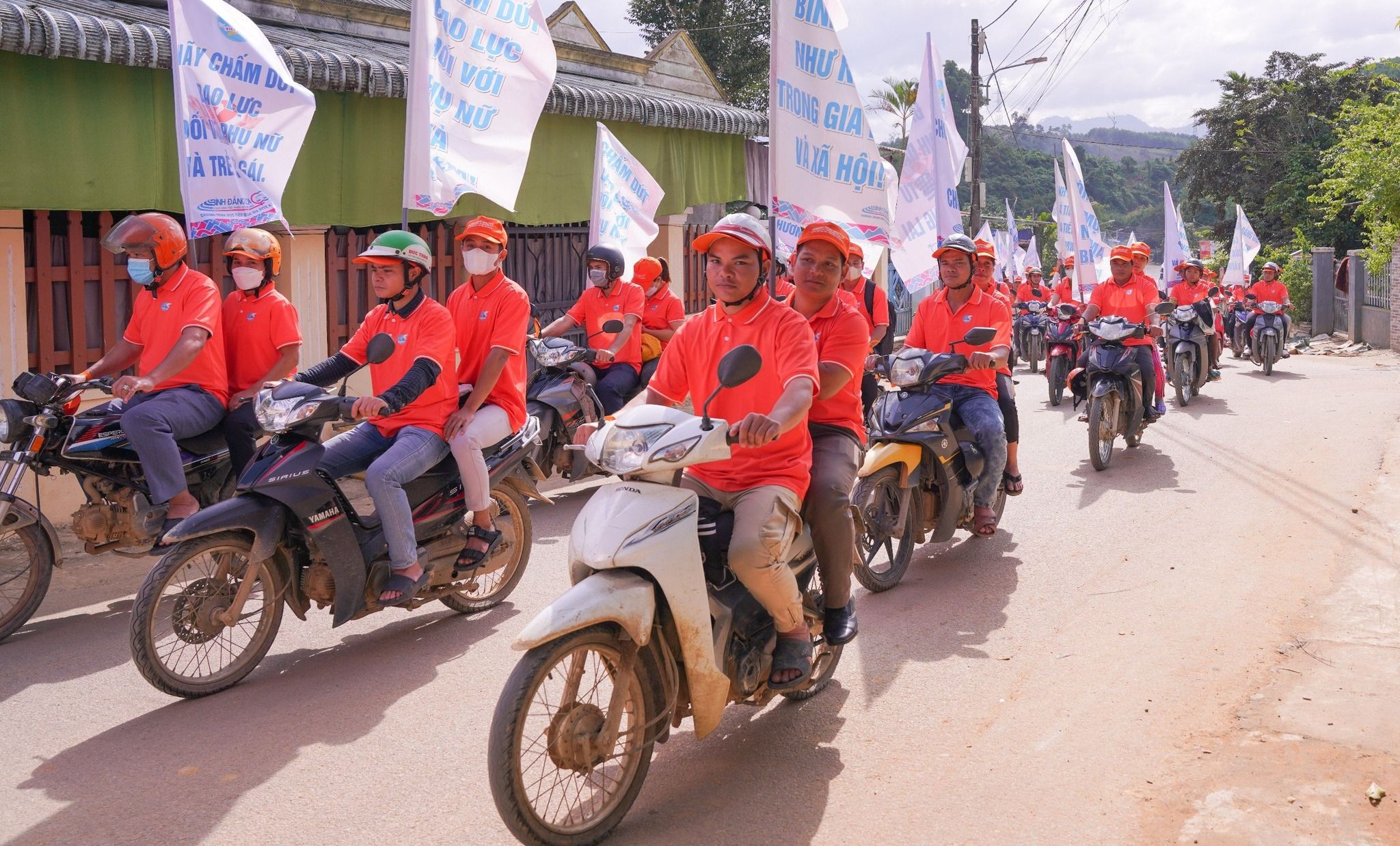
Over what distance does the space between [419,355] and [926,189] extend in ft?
24.1

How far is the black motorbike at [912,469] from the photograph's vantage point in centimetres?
659

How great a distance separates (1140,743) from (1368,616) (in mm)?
2208

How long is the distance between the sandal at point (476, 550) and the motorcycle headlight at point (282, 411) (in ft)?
3.76

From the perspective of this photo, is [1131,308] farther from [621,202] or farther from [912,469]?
[912,469]

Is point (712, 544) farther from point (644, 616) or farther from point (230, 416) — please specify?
point (230, 416)

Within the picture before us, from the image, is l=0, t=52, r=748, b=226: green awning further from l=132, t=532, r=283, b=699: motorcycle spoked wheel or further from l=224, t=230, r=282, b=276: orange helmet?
l=132, t=532, r=283, b=699: motorcycle spoked wheel

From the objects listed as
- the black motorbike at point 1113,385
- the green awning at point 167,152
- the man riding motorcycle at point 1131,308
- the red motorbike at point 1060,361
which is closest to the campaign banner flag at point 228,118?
the green awning at point 167,152

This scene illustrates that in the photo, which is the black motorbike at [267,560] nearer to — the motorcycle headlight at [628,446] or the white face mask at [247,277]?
the motorcycle headlight at [628,446]

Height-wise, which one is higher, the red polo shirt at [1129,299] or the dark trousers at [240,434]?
the red polo shirt at [1129,299]

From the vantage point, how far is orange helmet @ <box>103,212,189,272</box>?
20.7ft

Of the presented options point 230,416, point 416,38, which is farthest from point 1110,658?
point 416,38

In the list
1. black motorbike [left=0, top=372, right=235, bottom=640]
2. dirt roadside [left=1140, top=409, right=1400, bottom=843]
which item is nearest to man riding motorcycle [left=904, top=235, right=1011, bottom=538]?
dirt roadside [left=1140, top=409, right=1400, bottom=843]

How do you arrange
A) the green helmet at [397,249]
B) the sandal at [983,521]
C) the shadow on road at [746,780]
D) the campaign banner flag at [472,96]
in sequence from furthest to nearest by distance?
the campaign banner flag at [472,96] < the sandal at [983,521] < the green helmet at [397,249] < the shadow on road at [746,780]

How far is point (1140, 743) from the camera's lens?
4457 millimetres
